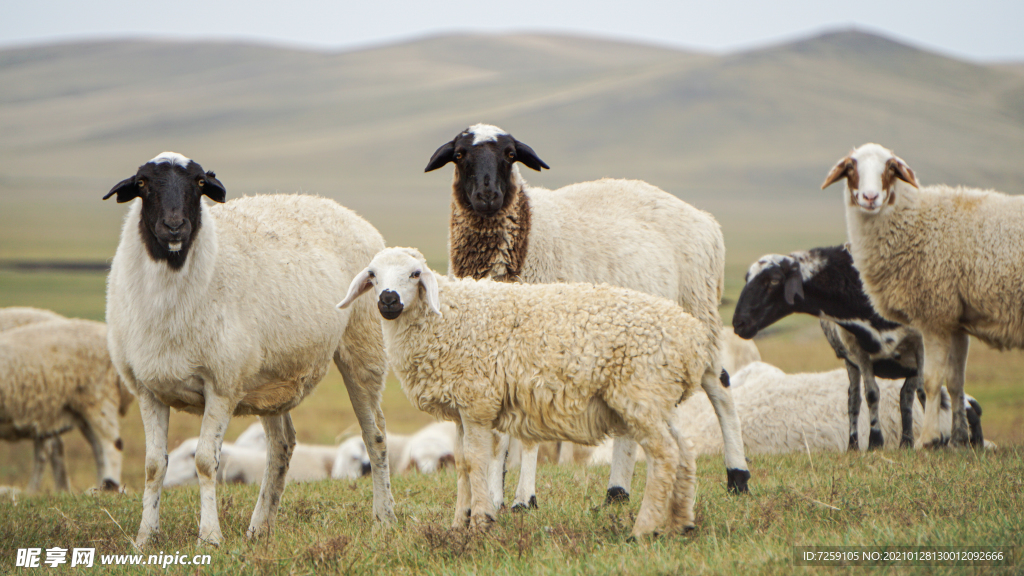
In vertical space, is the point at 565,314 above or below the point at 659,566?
above

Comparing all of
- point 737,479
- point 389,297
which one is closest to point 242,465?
point 389,297

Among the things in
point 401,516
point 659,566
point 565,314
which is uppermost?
point 565,314

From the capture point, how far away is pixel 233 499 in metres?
8.10

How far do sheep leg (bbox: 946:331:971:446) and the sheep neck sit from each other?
4.57m

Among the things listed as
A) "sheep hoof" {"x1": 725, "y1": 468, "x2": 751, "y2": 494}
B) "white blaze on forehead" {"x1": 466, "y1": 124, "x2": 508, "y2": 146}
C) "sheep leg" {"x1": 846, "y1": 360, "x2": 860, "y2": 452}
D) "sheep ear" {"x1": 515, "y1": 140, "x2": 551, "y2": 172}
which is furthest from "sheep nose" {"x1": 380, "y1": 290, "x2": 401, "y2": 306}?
"sheep leg" {"x1": 846, "y1": 360, "x2": 860, "y2": 452}

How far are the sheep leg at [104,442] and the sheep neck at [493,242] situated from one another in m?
6.60

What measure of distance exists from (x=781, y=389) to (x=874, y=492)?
504cm

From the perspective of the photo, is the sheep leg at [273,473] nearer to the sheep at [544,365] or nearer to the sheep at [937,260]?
the sheep at [544,365]

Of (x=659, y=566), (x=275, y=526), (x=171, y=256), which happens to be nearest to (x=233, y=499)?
(x=275, y=526)

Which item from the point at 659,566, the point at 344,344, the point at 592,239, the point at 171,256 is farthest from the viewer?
the point at 592,239

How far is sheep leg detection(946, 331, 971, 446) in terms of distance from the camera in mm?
8352

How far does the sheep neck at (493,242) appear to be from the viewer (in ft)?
23.3

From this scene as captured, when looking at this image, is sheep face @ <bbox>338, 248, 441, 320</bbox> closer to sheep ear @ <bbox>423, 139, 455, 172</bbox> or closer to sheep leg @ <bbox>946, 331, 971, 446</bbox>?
sheep ear @ <bbox>423, 139, 455, 172</bbox>

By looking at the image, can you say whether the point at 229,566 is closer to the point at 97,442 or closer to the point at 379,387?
the point at 379,387
